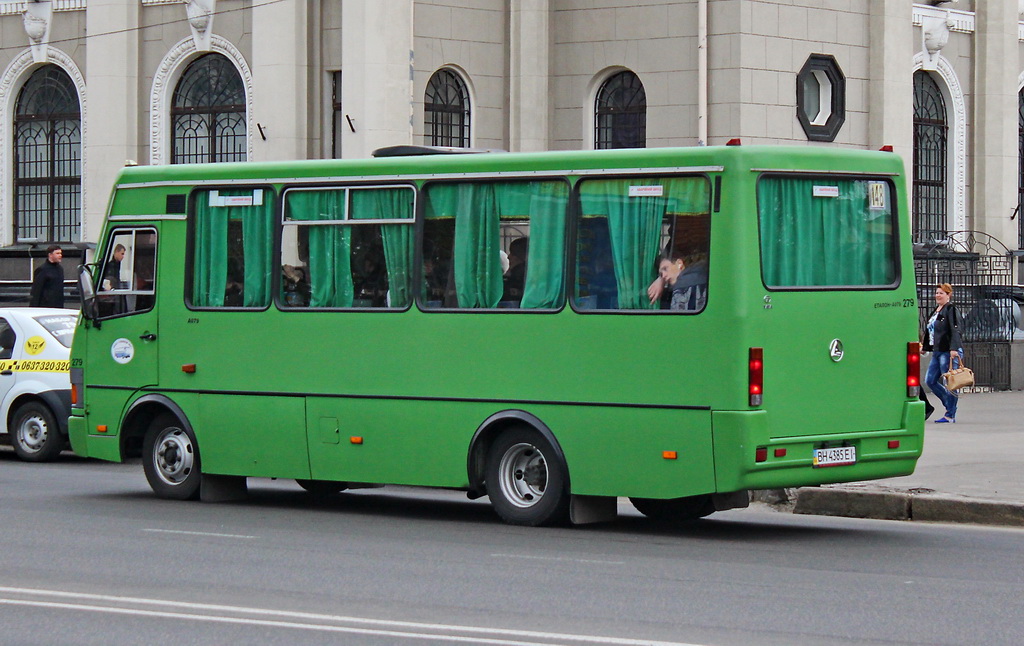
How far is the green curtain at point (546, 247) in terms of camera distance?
12219 mm

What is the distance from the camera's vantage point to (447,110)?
29.3 meters

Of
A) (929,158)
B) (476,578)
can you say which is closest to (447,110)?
(929,158)

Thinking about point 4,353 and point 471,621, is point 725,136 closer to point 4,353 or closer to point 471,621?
point 4,353

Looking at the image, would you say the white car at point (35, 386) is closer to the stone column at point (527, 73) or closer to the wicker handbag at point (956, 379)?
the wicker handbag at point (956, 379)

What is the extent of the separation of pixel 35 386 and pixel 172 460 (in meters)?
4.34

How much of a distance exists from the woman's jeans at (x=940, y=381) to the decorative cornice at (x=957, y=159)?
11612mm

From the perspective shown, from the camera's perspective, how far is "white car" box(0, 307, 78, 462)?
1805 centimetres

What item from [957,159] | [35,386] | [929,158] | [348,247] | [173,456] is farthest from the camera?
[957,159]

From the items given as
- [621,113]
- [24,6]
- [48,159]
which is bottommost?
[48,159]

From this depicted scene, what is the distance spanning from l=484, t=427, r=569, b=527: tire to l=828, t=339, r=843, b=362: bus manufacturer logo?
7.05 ft

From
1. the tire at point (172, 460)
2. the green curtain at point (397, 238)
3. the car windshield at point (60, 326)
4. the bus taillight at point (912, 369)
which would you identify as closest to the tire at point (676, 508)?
the bus taillight at point (912, 369)

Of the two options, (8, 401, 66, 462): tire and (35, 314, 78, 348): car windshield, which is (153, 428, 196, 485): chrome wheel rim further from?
(35, 314, 78, 348): car windshield

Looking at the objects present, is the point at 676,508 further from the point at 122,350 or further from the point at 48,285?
the point at 48,285

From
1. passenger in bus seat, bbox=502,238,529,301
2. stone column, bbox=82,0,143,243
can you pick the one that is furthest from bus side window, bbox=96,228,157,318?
stone column, bbox=82,0,143,243
